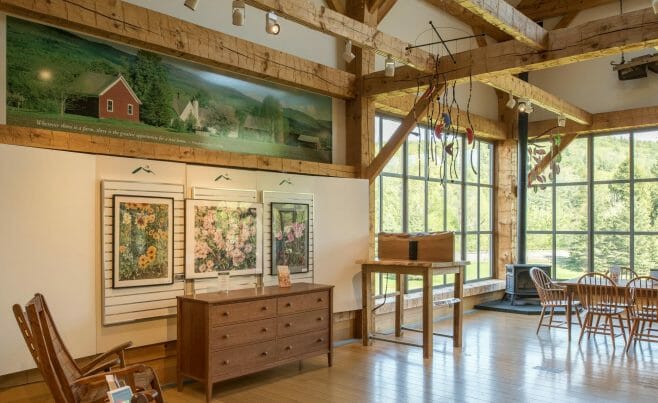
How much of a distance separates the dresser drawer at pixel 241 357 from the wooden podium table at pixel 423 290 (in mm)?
1870

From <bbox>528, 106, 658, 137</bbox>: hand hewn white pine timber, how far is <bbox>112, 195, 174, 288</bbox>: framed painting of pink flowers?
7.90 meters

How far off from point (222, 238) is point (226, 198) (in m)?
0.41

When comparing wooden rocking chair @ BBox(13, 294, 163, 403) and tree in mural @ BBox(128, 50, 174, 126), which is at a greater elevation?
tree in mural @ BBox(128, 50, 174, 126)

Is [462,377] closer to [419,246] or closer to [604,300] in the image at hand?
[419,246]

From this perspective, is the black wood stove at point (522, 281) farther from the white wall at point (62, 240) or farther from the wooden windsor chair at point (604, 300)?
the white wall at point (62, 240)

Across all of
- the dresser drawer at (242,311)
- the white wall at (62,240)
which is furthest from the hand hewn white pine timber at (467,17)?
the dresser drawer at (242,311)

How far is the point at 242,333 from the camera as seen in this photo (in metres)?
4.98

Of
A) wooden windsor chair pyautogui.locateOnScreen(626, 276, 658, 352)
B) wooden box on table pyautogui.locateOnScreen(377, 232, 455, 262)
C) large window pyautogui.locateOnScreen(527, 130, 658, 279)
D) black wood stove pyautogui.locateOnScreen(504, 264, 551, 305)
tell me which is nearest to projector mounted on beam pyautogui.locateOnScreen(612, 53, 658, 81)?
large window pyautogui.locateOnScreen(527, 130, 658, 279)

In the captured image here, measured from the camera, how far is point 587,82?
10211 millimetres

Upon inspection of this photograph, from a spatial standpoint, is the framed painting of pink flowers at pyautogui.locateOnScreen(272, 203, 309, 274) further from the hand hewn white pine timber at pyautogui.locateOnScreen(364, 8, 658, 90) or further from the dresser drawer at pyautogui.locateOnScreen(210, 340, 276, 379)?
the hand hewn white pine timber at pyautogui.locateOnScreen(364, 8, 658, 90)

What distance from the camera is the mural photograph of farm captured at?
14.6 feet

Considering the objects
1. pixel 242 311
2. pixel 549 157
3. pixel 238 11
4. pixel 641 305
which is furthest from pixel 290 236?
pixel 549 157

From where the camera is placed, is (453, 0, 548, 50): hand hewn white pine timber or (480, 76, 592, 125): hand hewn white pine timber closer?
(453, 0, 548, 50): hand hewn white pine timber

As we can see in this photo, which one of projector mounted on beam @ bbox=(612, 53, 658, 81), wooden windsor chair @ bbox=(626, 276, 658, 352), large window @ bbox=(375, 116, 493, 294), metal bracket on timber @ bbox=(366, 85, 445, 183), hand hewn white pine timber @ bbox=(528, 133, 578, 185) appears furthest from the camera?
hand hewn white pine timber @ bbox=(528, 133, 578, 185)
